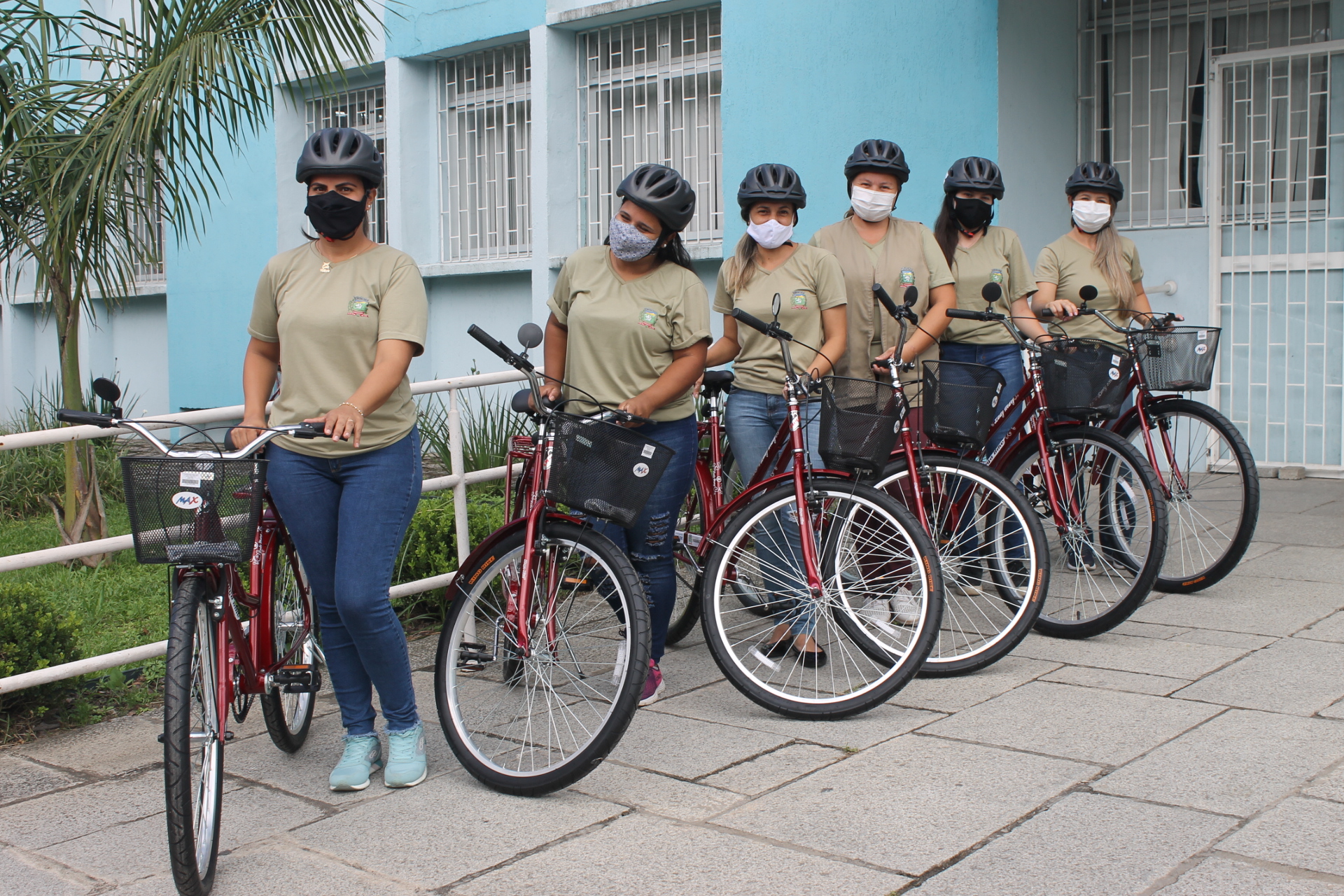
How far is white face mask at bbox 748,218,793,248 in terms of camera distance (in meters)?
4.84

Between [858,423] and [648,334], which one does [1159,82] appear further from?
[648,334]

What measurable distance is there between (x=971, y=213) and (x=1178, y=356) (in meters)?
1.08

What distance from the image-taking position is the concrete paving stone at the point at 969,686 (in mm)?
4438

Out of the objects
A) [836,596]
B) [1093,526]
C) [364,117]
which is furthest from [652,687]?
[364,117]

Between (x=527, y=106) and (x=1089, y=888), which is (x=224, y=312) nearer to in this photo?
(x=527, y=106)

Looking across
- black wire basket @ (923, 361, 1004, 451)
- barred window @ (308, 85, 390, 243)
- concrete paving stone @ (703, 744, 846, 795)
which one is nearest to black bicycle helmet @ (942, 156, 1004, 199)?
black wire basket @ (923, 361, 1004, 451)

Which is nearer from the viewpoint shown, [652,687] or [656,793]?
[656,793]

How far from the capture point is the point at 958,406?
16.3 feet

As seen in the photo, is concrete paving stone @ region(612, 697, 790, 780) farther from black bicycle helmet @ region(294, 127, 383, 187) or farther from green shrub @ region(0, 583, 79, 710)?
green shrub @ region(0, 583, 79, 710)

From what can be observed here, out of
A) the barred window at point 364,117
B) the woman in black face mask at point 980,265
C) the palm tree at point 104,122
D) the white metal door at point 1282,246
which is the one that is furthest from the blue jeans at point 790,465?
the barred window at point 364,117

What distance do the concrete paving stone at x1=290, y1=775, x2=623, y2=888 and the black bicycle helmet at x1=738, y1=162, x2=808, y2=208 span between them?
7.44ft

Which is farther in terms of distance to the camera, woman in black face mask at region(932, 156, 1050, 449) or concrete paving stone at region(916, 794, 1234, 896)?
woman in black face mask at region(932, 156, 1050, 449)

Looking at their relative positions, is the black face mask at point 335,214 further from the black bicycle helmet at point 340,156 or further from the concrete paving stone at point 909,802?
the concrete paving stone at point 909,802

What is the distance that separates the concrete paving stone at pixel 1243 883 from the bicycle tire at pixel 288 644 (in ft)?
7.82
